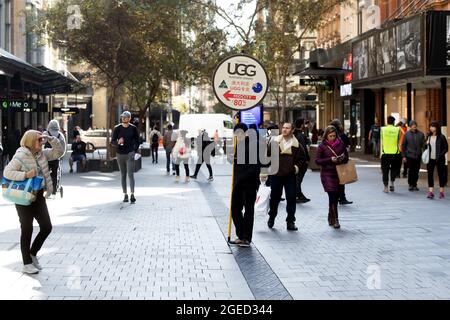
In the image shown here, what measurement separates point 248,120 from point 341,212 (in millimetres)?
11483

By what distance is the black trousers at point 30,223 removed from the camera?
28.5ft

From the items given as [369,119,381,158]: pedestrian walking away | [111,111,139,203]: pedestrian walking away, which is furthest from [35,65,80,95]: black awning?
[111,111,139,203]: pedestrian walking away

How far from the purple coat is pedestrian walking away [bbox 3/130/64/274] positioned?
503 centimetres

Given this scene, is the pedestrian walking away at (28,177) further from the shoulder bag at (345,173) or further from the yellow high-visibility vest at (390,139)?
the yellow high-visibility vest at (390,139)

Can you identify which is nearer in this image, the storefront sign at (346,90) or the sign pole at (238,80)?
the sign pole at (238,80)

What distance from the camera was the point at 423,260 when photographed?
9.36m

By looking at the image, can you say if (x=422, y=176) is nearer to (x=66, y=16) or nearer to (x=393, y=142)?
(x=393, y=142)

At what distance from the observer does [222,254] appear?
10000mm

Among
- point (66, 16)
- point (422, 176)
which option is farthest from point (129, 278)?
point (66, 16)

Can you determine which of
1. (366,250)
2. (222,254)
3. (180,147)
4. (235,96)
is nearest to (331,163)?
(235,96)

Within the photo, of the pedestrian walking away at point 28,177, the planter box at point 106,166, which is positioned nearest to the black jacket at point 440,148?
the pedestrian walking away at point 28,177

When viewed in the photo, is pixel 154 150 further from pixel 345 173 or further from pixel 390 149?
pixel 345 173

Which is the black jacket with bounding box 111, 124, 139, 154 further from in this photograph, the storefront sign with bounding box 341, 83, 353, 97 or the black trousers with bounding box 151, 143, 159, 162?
the storefront sign with bounding box 341, 83, 353, 97

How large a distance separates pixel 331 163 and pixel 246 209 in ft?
7.70
